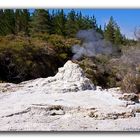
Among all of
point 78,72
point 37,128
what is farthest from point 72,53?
point 37,128

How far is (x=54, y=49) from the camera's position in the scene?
32.8 feet

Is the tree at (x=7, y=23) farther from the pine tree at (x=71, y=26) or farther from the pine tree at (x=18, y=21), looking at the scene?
the pine tree at (x=71, y=26)

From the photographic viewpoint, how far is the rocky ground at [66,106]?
9.80m

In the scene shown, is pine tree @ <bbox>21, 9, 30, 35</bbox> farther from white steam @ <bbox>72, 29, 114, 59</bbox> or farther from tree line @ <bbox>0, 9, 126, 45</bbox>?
white steam @ <bbox>72, 29, 114, 59</bbox>

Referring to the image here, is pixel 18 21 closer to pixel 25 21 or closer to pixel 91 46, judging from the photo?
pixel 25 21

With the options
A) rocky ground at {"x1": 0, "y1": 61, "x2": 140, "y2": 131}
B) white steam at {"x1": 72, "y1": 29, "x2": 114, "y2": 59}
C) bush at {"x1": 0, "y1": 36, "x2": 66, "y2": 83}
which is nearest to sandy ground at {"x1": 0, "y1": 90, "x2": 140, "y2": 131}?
rocky ground at {"x1": 0, "y1": 61, "x2": 140, "y2": 131}

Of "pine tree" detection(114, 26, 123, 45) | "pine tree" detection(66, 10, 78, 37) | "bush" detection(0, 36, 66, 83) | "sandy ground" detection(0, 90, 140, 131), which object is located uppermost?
"pine tree" detection(66, 10, 78, 37)

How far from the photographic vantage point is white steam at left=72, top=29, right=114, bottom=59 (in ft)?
32.7

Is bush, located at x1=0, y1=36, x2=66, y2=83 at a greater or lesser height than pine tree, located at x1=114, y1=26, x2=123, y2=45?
lesser

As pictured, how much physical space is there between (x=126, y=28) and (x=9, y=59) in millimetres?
1126

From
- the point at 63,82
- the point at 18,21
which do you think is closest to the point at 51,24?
the point at 18,21

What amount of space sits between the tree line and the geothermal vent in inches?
13.7

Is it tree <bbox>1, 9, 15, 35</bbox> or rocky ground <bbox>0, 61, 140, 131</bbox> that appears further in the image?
tree <bbox>1, 9, 15, 35</bbox>
